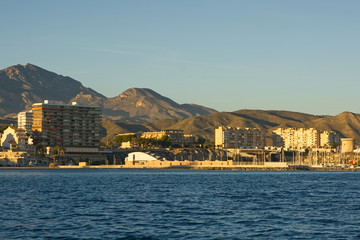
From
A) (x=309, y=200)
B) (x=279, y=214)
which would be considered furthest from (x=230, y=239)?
(x=309, y=200)

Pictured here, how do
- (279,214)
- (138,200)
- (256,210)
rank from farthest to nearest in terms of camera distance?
(138,200)
(256,210)
(279,214)

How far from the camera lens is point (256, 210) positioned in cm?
6078

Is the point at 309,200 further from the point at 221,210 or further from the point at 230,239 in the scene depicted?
the point at 230,239

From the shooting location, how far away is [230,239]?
1687 inches

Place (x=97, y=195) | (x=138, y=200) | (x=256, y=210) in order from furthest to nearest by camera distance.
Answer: (x=97, y=195) → (x=138, y=200) → (x=256, y=210)

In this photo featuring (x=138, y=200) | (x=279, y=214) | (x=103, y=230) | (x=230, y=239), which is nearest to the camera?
(x=230, y=239)

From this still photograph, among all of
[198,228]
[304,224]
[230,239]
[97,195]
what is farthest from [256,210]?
[97,195]

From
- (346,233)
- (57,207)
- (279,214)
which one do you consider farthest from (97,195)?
(346,233)

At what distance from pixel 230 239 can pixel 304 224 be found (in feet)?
34.2

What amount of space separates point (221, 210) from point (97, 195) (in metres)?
26.2

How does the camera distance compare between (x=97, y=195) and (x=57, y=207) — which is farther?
(x=97, y=195)

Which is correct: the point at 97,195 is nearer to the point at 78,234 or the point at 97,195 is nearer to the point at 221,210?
the point at 221,210

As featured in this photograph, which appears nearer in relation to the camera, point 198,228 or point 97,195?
point 198,228

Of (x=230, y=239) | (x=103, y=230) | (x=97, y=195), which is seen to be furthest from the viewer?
(x=97, y=195)
